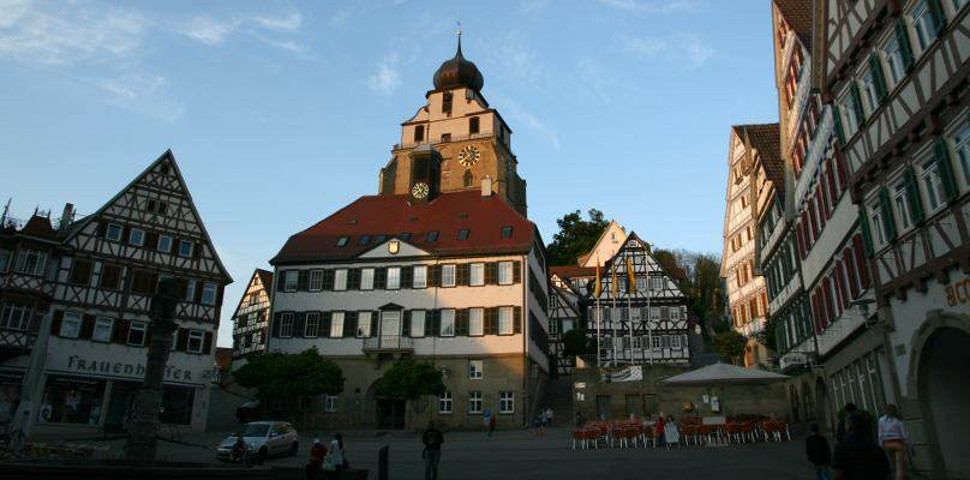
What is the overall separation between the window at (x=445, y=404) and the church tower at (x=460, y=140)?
97.9 ft

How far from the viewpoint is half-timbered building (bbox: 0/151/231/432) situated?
32531mm

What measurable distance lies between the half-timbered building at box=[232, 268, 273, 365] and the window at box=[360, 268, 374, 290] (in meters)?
32.4

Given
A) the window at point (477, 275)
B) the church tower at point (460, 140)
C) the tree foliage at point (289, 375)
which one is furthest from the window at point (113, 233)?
the church tower at point (460, 140)

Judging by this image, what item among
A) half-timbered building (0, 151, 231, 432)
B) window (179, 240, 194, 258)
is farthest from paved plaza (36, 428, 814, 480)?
window (179, 240, 194, 258)

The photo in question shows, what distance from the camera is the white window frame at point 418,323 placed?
4116cm

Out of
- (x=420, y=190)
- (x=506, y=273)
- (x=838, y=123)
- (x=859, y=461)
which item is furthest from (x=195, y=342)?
(x=859, y=461)

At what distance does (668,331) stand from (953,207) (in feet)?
142

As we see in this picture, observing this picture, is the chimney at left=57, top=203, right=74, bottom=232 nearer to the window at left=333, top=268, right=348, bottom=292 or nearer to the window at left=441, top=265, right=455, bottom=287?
the window at left=333, top=268, right=348, bottom=292

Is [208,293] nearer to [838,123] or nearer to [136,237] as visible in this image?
[136,237]

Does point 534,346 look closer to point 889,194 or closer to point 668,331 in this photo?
point 668,331

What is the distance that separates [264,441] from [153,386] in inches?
331

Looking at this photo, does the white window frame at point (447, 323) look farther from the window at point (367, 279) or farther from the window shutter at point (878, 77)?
the window shutter at point (878, 77)

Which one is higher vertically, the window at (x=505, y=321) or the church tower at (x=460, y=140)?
the church tower at (x=460, y=140)

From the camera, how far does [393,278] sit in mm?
42844
